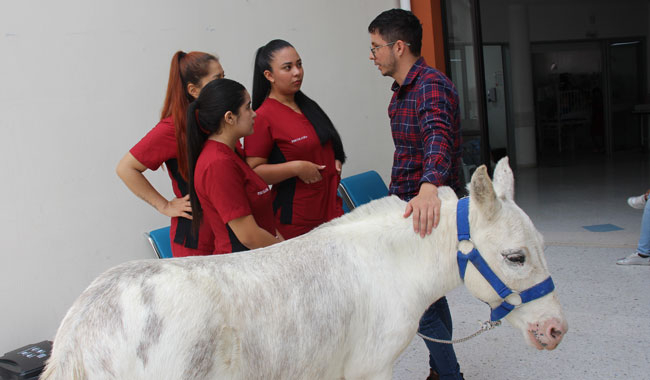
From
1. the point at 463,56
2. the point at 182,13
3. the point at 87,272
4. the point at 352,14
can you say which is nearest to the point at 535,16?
the point at 463,56

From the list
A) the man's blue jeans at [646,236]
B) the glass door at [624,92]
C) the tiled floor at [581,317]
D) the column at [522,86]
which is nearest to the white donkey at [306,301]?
the tiled floor at [581,317]

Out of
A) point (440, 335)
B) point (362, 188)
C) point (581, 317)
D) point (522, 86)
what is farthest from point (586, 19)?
point (440, 335)

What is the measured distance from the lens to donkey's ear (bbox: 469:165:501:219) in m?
1.52

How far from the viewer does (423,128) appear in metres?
2.21

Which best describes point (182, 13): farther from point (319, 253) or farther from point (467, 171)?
point (467, 171)

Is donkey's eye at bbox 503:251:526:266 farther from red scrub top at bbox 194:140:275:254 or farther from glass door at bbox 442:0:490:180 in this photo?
glass door at bbox 442:0:490:180

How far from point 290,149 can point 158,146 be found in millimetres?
602

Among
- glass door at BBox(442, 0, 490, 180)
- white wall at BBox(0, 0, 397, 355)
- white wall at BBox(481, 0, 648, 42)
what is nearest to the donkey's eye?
white wall at BBox(0, 0, 397, 355)

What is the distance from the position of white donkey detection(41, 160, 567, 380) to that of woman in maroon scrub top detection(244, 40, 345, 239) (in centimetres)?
80

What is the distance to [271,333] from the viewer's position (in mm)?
1402

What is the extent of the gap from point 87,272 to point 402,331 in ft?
8.91

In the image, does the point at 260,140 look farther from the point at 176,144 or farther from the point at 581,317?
the point at 581,317

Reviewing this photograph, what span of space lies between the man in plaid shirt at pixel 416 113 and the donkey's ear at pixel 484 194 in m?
0.57

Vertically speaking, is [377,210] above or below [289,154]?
below
